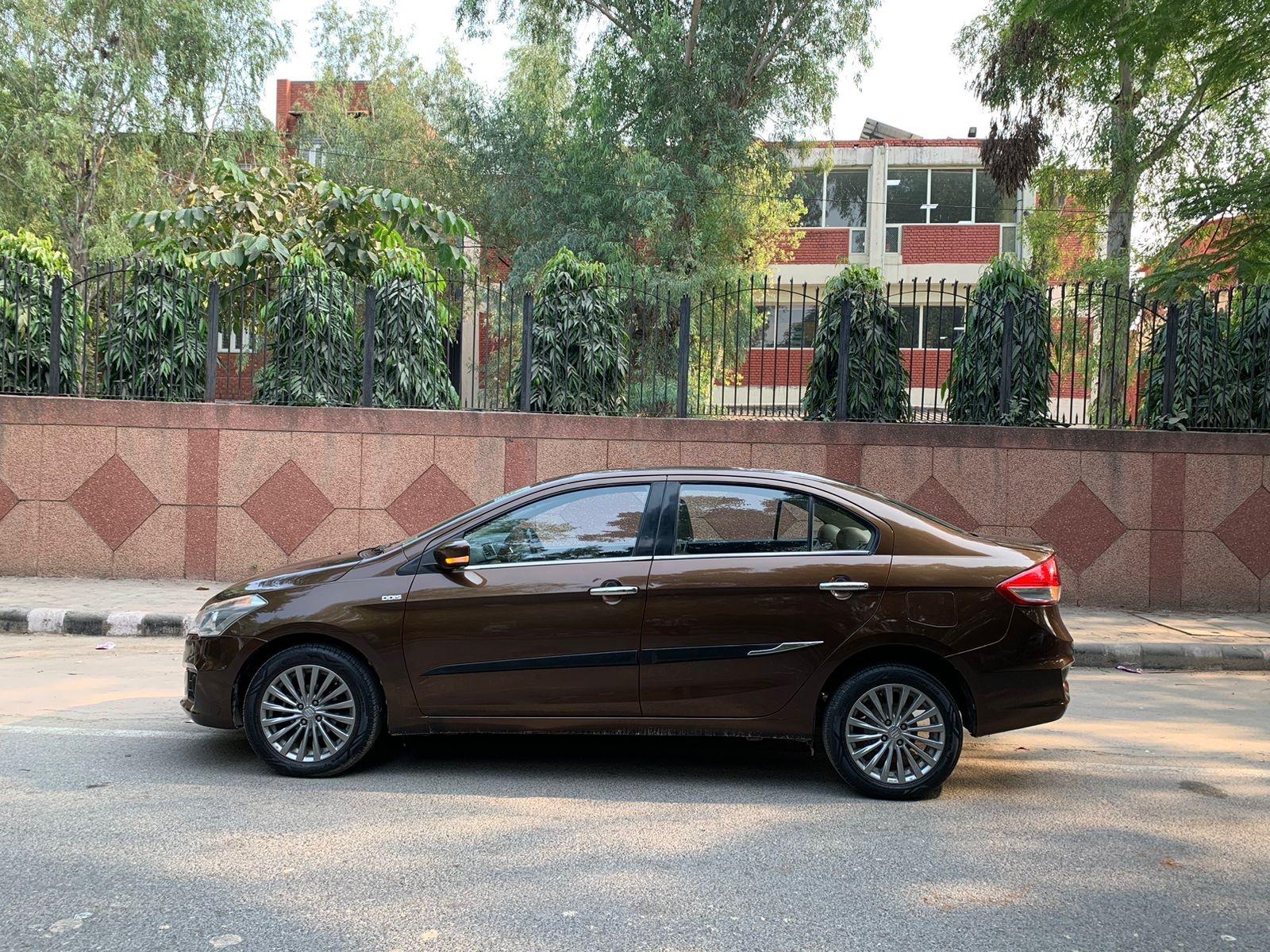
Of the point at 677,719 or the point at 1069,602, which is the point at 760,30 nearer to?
the point at 1069,602

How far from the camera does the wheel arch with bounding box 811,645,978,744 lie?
538cm

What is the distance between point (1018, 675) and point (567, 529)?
2.33 m

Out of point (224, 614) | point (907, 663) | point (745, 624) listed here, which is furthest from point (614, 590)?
point (224, 614)

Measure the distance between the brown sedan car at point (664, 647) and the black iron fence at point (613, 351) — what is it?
6627 millimetres

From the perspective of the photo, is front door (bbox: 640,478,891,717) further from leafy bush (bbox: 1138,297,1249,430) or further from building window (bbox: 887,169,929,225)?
building window (bbox: 887,169,929,225)

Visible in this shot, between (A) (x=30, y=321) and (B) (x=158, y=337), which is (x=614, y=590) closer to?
(B) (x=158, y=337)

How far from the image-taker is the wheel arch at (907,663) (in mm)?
5379

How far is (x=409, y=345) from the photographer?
1222 centimetres

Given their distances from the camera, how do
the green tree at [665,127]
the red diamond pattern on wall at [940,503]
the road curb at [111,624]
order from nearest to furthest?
1. the road curb at [111,624]
2. the red diamond pattern on wall at [940,503]
3. the green tree at [665,127]

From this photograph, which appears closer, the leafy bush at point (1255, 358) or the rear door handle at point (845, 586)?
the rear door handle at point (845, 586)

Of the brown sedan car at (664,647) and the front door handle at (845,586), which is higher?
the front door handle at (845,586)

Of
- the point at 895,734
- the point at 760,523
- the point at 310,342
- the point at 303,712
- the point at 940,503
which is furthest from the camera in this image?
the point at 310,342

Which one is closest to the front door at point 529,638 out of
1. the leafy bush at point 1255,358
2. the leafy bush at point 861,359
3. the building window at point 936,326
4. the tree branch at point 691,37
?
the leafy bush at point 861,359

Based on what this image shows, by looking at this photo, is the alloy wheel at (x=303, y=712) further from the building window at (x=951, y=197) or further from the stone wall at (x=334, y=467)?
the building window at (x=951, y=197)
